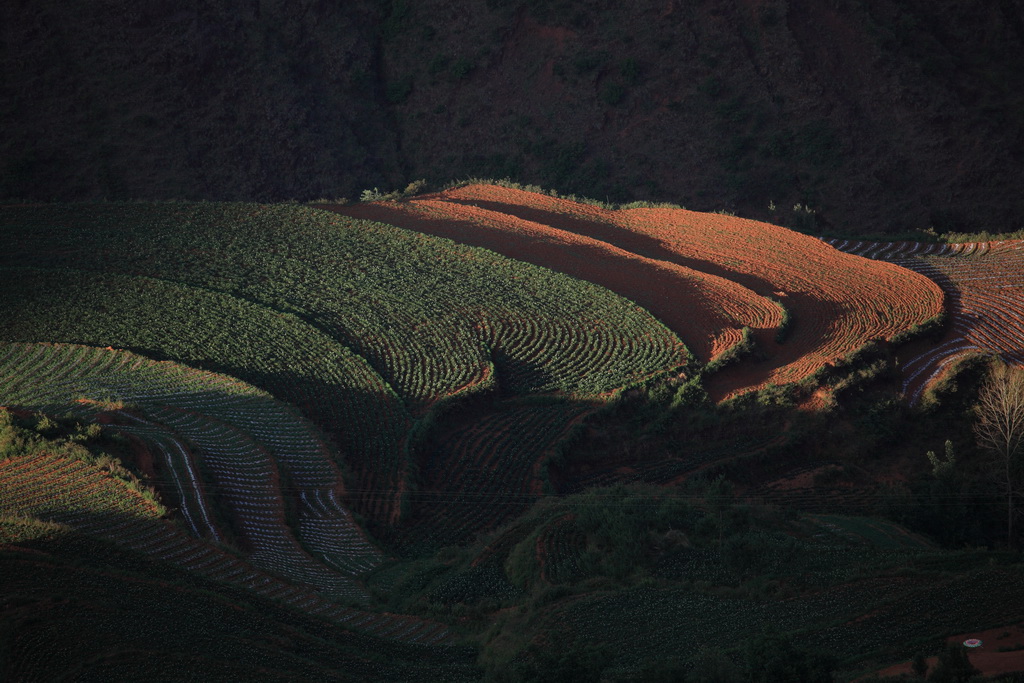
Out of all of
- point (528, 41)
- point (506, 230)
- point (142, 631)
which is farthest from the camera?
point (528, 41)

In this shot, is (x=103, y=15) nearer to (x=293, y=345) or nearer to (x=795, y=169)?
(x=293, y=345)

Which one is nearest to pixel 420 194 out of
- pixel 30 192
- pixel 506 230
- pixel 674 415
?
pixel 506 230

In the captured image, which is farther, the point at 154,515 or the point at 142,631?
the point at 154,515

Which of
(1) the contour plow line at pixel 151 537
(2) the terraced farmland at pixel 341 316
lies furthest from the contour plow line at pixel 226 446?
(1) the contour plow line at pixel 151 537

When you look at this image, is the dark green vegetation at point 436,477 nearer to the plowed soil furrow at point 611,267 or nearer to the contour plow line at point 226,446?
the contour plow line at point 226,446

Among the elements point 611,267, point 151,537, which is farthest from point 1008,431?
point 151,537

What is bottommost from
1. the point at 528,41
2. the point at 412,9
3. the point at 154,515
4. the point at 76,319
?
the point at 154,515

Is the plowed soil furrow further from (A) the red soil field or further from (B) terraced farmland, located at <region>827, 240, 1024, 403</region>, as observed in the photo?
(B) terraced farmland, located at <region>827, 240, 1024, 403</region>
